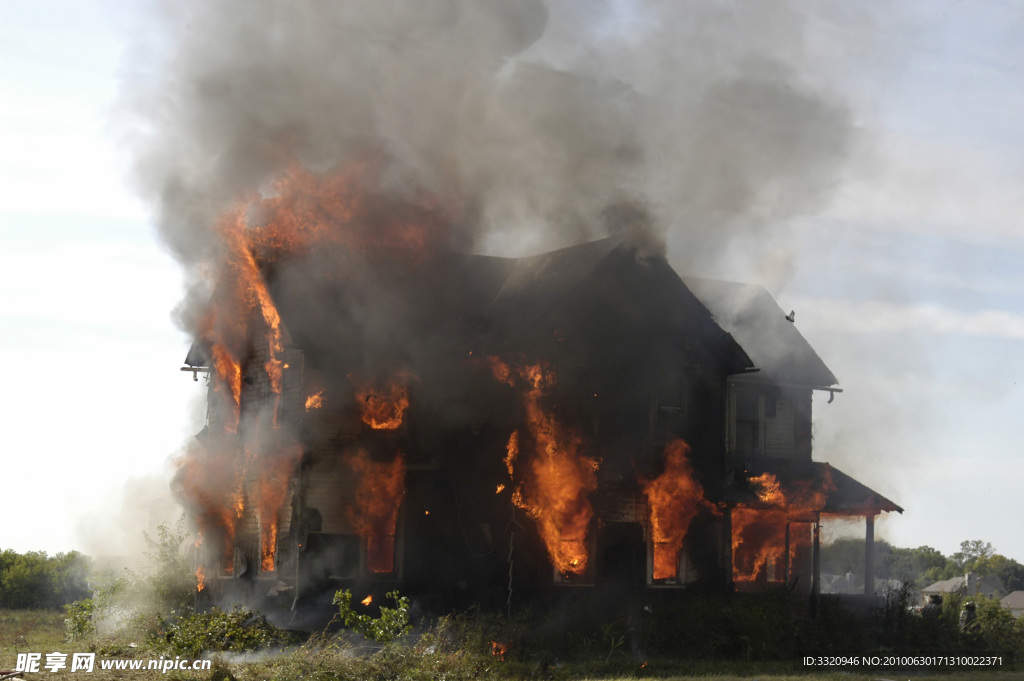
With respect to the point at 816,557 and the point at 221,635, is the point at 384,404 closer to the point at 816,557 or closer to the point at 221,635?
the point at 221,635

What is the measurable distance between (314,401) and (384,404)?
145 cm

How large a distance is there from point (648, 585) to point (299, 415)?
865 centimetres

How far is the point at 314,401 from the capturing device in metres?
21.7

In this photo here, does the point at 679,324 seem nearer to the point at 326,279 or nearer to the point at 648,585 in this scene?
the point at 648,585

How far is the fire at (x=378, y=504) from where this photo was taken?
858 inches

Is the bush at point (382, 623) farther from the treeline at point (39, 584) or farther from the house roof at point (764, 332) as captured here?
the treeline at point (39, 584)

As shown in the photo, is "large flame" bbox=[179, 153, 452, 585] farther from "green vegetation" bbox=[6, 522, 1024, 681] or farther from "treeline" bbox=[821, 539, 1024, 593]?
"treeline" bbox=[821, 539, 1024, 593]

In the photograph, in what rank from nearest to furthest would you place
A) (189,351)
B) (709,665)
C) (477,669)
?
1. (477,669)
2. (709,665)
3. (189,351)

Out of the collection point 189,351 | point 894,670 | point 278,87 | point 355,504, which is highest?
point 278,87

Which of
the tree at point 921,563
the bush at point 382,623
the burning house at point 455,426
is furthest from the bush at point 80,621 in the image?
the tree at point 921,563

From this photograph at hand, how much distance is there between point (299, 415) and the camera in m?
22.3

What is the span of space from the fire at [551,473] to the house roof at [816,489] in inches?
172

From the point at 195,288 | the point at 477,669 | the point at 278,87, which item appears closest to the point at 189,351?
the point at 195,288


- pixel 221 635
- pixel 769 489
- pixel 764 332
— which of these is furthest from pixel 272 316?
pixel 764 332
